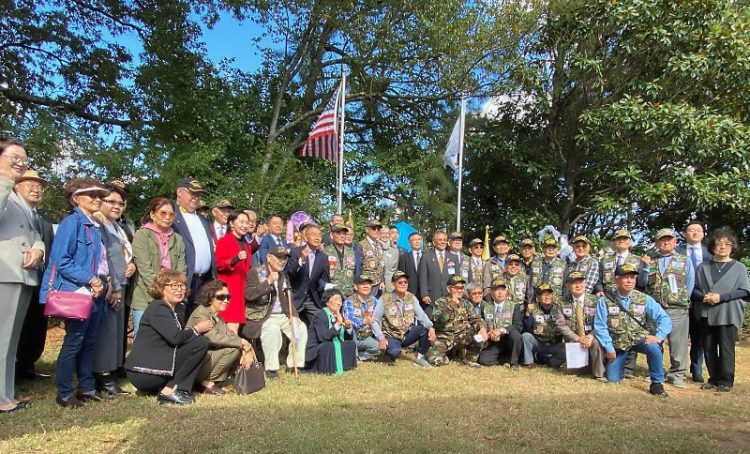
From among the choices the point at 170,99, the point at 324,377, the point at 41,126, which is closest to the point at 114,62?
the point at 170,99

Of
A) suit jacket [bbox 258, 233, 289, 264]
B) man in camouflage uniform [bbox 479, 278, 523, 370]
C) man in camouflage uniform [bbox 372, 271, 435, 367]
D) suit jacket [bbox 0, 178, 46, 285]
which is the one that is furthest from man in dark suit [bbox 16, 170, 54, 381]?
man in camouflage uniform [bbox 479, 278, 523, 370]

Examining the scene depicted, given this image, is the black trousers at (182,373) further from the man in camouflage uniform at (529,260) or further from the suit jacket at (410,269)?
the man in camouflage uniform at (529,260)

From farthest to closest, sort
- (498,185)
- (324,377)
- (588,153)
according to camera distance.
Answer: (498,185) → (588,153) → (324,377)

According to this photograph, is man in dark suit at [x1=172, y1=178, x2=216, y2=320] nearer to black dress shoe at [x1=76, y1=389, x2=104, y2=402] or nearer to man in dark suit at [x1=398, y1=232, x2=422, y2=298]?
black dress shoe at [x1=76, y1=389, x2=104, y2=402]

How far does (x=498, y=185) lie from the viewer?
1351cm

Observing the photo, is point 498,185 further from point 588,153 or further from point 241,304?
point 241,304

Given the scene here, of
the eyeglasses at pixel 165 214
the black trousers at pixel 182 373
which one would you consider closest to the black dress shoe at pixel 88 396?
the black trousers at pixel 182 373

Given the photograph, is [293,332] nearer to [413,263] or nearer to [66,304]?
[66,304]

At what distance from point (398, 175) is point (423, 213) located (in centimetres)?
129

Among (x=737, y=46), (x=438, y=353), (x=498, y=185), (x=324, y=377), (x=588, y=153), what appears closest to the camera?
(x=324, y=377)

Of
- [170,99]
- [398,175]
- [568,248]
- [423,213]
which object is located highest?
[170,99]

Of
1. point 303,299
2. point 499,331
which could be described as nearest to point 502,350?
point 499,331

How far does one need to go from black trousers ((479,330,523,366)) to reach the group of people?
0.06ft

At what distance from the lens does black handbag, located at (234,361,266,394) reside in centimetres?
508
